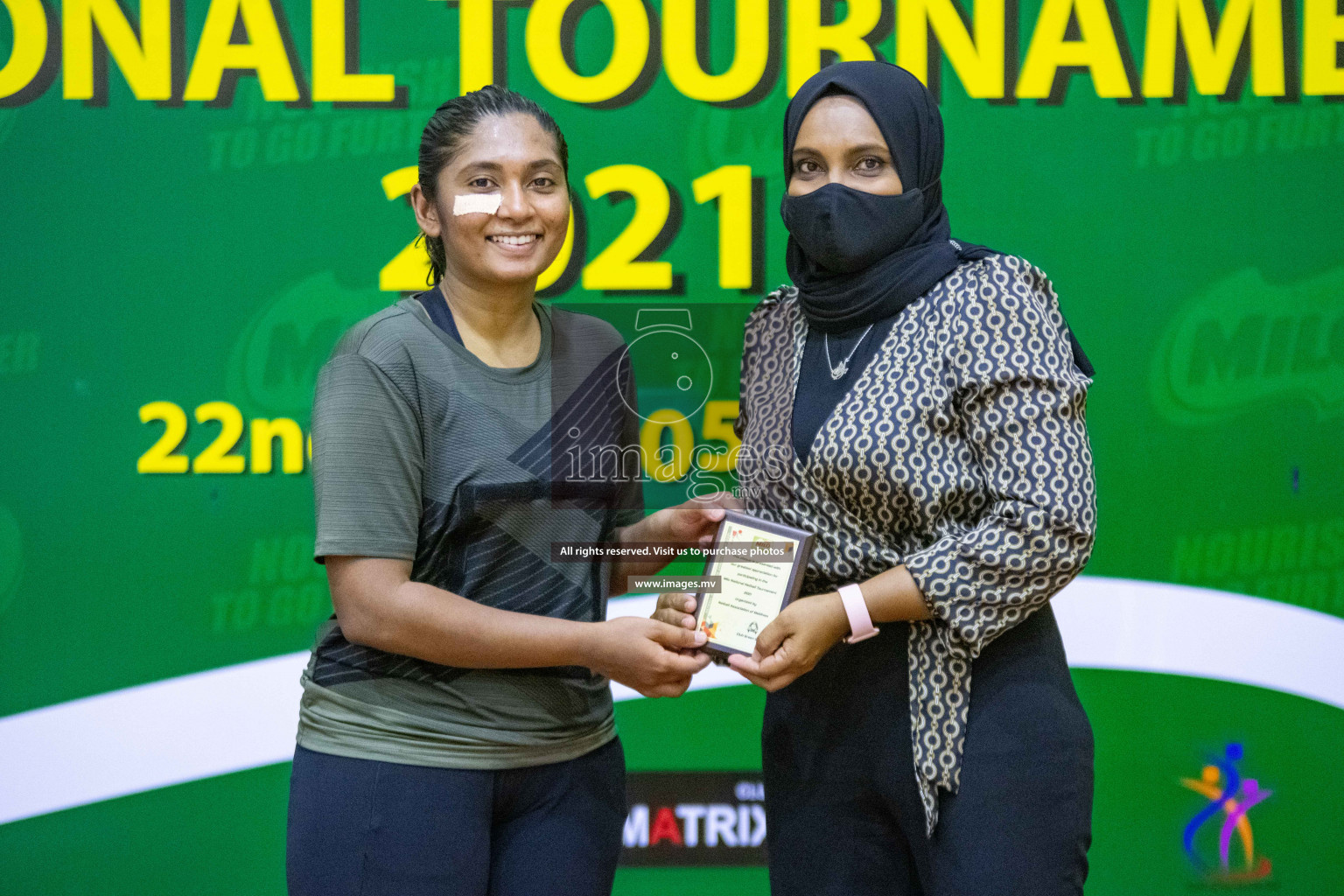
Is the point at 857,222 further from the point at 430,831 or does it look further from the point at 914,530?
the point at 430,831

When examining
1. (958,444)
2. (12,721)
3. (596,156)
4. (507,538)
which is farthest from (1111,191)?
(12,721)

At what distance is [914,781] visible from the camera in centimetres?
170

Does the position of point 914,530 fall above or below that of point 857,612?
above

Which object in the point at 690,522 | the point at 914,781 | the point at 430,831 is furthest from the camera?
the point at 690,522

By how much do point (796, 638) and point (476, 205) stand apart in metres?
0.77

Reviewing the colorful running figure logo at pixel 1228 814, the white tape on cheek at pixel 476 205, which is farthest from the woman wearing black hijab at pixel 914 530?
the colorful running figure logo at pixel 1228 814

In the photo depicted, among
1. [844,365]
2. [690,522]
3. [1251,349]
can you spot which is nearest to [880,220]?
[844,365]

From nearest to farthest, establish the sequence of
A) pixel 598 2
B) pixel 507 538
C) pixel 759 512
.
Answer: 1. pixel 507 538
2. pixel 759 512
3. pixel 598 2

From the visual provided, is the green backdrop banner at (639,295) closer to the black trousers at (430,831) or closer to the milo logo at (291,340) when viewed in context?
the milo logo at (291,340)

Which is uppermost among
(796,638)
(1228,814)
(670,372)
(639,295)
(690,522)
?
(639,295)

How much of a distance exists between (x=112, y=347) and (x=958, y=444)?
2.15 metres

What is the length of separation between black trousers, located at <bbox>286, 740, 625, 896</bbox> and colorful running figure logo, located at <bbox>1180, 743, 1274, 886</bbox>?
1892 mm

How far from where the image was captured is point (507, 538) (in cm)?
167

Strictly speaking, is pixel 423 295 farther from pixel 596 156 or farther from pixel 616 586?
pixel 596 156
